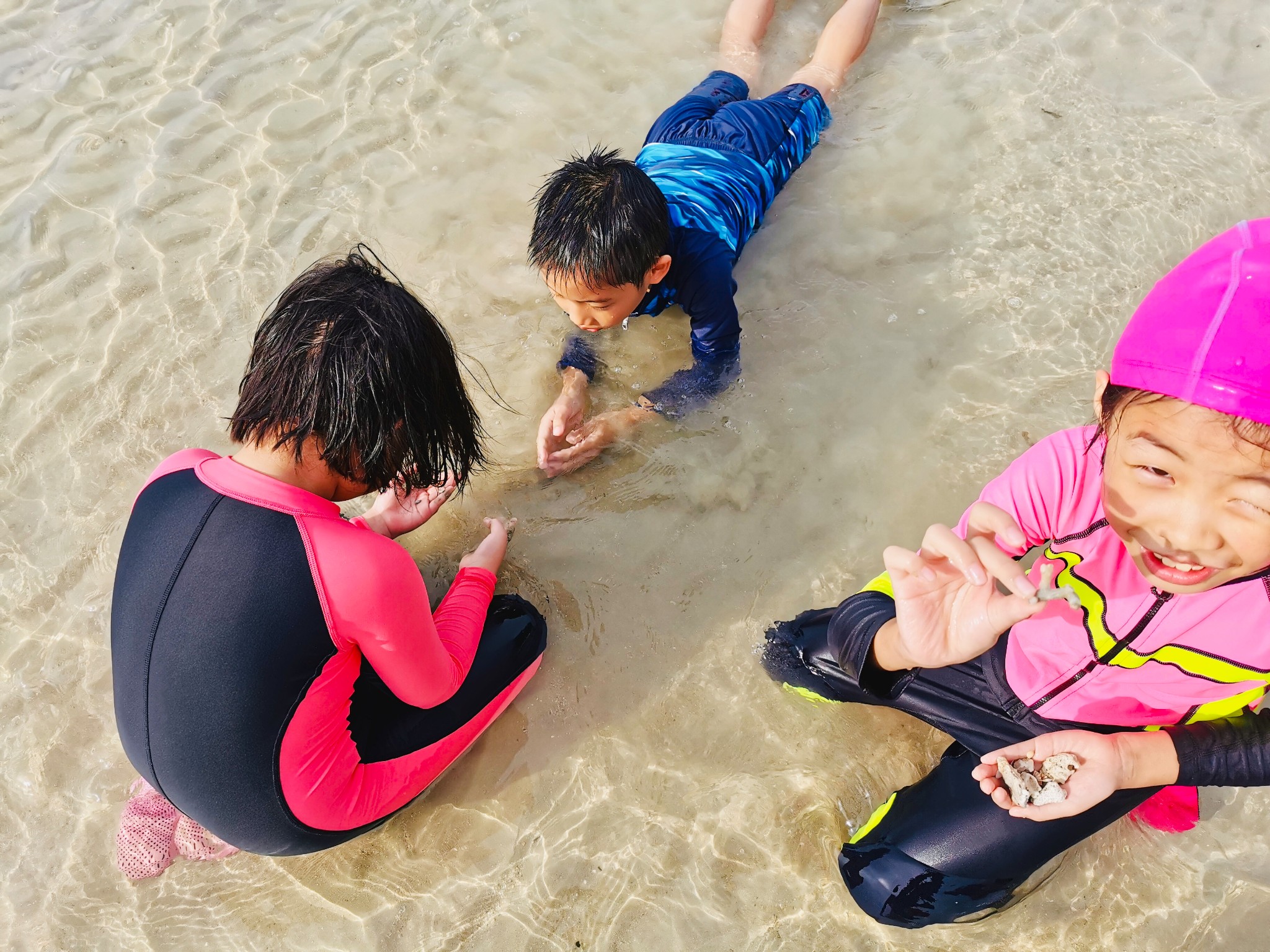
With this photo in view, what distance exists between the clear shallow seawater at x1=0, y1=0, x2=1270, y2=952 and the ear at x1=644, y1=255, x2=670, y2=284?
0.56 metres

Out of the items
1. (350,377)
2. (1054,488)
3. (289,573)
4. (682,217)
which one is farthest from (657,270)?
(289,573)

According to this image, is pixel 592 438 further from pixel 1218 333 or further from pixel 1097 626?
pixel 1218 333

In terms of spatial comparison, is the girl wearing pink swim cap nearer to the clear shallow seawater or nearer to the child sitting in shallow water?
the clear shallow seawater

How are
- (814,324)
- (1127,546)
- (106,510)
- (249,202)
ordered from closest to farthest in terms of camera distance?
(1127,546), (106,510), (814,324), (249,202)

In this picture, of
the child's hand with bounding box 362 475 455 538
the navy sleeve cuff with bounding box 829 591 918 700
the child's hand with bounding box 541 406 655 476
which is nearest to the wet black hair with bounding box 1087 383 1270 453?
the navy sleeve cuff with bounding box 829 591 918 700

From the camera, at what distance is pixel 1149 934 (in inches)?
87.2

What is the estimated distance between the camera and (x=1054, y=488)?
183cm

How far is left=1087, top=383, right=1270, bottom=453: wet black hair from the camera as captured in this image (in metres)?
1.34

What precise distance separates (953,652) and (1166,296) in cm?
83

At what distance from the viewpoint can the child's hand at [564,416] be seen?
2.85 metres

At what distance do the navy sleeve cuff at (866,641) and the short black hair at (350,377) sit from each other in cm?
116

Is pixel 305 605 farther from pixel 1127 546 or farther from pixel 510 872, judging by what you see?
pixel 1127 546

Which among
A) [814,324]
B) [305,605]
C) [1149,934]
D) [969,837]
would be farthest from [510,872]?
[814,324]

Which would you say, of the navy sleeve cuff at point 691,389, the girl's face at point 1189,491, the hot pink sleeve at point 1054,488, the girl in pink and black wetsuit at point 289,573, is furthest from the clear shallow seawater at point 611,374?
the girl's face at point 1189,491
